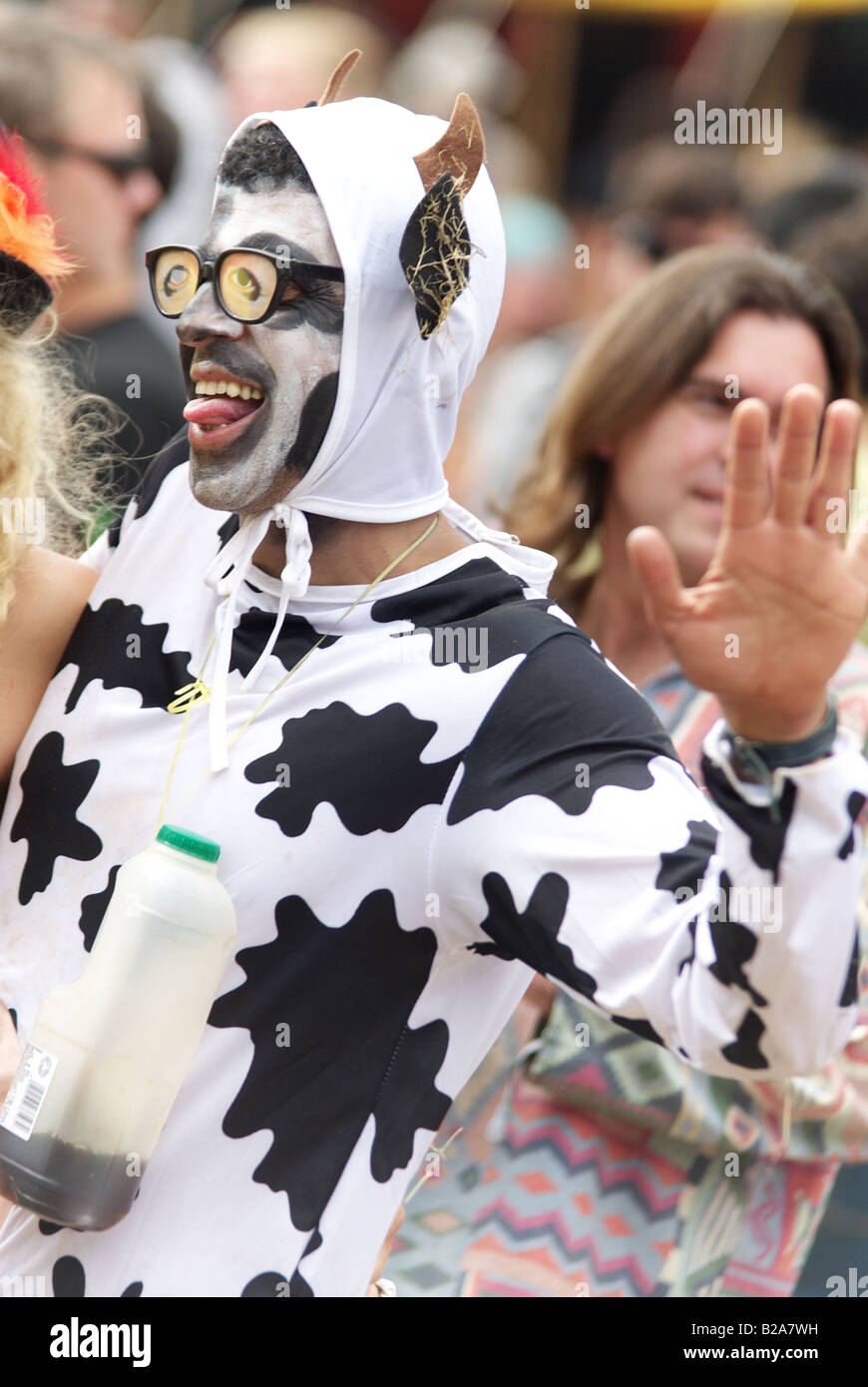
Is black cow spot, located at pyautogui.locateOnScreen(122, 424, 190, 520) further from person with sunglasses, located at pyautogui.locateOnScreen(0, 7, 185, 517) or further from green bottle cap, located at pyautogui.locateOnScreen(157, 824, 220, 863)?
person with sunglasses, located at pyautogui.locateOnScreen(0, 7, 185, 517)

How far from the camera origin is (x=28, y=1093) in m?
1.80

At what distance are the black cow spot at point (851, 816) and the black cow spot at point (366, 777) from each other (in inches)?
20.9

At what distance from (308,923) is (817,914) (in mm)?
640

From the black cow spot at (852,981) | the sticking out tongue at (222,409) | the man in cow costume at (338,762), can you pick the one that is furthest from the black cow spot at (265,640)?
the black cow spot at (852,981)

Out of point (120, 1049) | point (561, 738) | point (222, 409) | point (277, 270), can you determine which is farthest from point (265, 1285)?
point (277, 270)

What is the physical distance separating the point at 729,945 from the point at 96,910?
32.1 inches

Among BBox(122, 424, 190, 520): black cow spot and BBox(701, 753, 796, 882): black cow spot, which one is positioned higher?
BBox(122, 424, 190, 520): black cow spot

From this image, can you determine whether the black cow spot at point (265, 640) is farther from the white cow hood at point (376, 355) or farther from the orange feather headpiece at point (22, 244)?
the orange feather headpiece at point (22, 244)

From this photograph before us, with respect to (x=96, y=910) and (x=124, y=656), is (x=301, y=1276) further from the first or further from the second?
(x=124, y=656)

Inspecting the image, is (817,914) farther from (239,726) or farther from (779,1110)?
(779,1110)

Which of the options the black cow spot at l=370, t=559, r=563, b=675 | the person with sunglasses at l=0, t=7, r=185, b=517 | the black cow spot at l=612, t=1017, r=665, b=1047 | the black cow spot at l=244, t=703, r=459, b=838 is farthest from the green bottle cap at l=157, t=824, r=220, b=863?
the person with sunglasses at l=0, t=7, r=185, b=517

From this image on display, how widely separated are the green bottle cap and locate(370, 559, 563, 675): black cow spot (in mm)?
335

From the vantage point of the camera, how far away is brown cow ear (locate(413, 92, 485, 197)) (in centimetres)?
202

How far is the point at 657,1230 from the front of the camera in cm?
279
